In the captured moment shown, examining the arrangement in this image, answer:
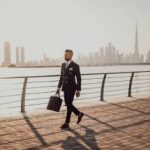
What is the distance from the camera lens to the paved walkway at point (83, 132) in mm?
7023

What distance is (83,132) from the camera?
8289 millimetres

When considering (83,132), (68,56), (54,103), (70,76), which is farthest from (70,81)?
(83,132)

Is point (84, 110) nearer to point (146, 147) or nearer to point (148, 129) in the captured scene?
point (148, 129)

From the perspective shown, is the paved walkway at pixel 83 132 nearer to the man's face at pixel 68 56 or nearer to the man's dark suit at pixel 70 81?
the man's dark suit at pixel 70 81

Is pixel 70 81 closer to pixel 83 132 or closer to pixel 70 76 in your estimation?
pixel 70 76

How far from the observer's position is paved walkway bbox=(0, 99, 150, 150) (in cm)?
702

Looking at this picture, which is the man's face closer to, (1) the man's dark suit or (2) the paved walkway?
(1) the man's dark suit

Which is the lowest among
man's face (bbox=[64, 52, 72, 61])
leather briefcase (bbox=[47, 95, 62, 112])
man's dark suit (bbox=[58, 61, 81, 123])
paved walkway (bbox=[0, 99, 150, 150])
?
paved walkway (bbox=[0, 99, 150, 150])

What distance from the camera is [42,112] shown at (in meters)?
10.9

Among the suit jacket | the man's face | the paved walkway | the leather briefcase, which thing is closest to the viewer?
the paved walkway

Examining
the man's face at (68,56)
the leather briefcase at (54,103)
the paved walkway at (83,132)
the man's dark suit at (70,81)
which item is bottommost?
the paved walkway at (83,132)

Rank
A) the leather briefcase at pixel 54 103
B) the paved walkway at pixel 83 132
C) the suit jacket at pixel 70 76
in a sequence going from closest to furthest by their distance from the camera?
1. the paved walkway at pixel 83 132
2. the suit jacket at pixel 70 76
3. the leather briefcase at pixel 54 103

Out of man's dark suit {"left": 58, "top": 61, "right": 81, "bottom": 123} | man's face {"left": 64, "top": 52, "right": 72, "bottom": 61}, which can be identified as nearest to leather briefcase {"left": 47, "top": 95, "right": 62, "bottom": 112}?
man's dark suit {"left": 58, "top": 61, "right": 81, "bottom": 123}

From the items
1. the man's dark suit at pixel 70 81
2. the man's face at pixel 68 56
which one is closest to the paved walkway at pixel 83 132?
the man's dark suit at pixel 70 81
